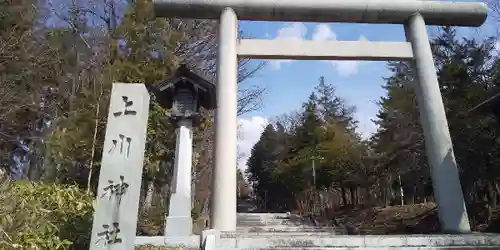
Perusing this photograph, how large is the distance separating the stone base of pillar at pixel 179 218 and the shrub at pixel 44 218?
57.8 inches

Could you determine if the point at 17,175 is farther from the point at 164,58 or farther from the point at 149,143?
the point at 164,58

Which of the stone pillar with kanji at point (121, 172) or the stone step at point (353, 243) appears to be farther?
the stone step at point (353, 243)

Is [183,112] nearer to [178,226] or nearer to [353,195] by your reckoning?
[178,226]

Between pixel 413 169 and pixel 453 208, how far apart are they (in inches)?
398

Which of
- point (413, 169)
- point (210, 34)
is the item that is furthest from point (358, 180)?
point (210, 34)

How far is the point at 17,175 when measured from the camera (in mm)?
12242

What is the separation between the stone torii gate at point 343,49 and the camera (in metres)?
7.56

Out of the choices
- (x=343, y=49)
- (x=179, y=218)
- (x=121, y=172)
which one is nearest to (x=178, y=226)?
(x=179, y=218)

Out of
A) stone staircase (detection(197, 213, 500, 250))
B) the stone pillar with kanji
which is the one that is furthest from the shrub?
stone staircase (detection(197, 213, 500, 250))

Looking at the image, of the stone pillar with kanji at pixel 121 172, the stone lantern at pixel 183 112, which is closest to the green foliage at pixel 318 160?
the stone lantern at pixel 183 112

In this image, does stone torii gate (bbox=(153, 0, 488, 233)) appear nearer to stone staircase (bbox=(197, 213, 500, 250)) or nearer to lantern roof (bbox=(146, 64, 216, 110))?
lantern roof (bbox=(146, 64, 216, 110))

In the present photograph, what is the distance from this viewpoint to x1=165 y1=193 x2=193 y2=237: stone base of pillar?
6840mm

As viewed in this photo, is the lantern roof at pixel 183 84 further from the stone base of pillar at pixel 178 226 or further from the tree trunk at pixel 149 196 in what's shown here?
the tree trunk at pixel 149 196

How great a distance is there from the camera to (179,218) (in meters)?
6.93
